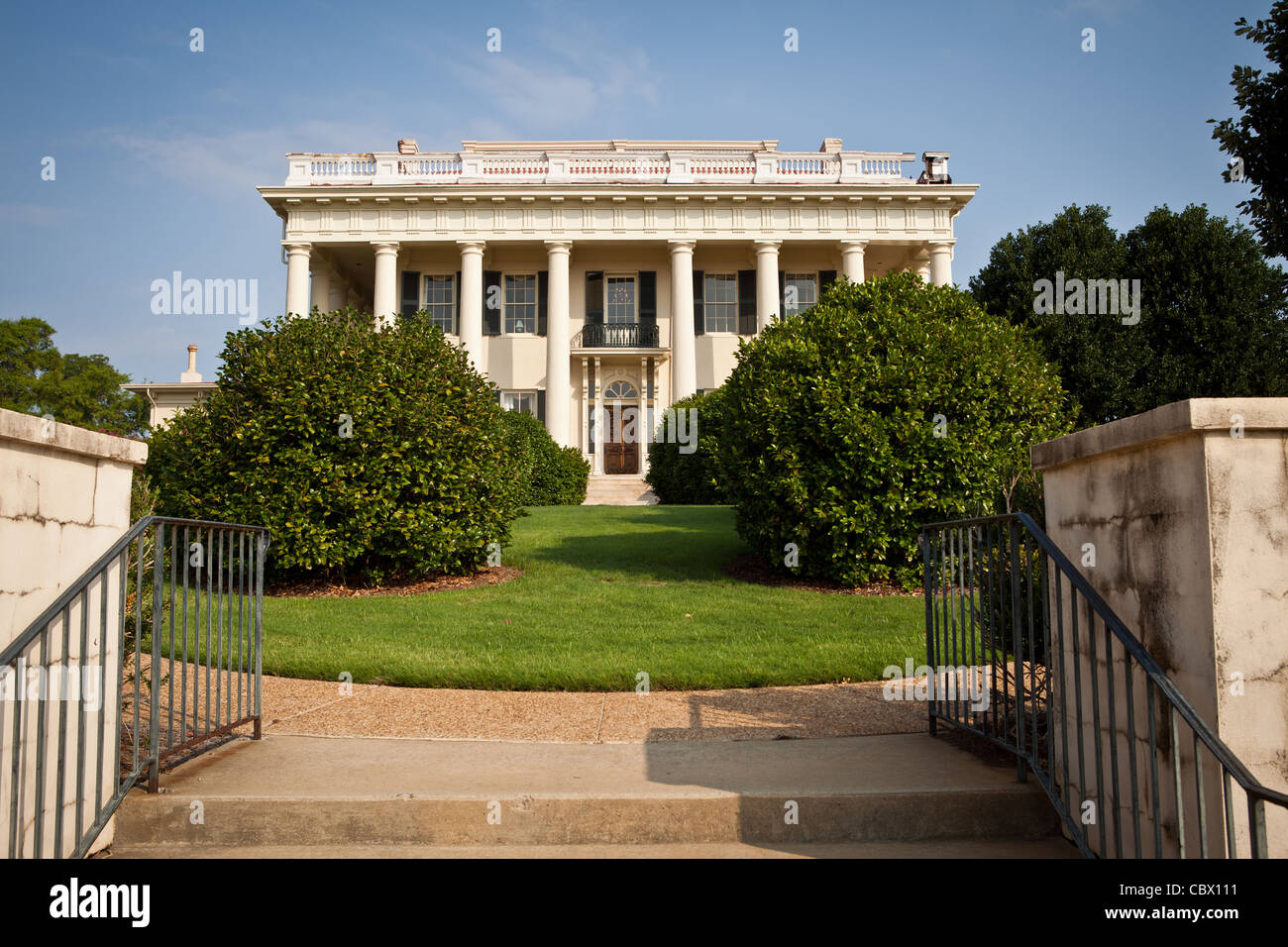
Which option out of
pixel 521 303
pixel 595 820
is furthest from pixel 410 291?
pixel 595 820

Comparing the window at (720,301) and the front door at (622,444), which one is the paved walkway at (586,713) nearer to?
the front door at (622,444)

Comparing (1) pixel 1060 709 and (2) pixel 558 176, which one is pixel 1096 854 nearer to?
(1) pixel 1060 709

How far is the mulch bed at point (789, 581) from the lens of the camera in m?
10.7

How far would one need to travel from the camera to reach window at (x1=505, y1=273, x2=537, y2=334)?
34.4 metres

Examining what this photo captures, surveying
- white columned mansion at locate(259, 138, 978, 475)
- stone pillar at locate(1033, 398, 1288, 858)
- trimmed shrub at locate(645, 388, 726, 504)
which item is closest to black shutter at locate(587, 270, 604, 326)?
white columned mansion at locate(259, 138, 978, 475)

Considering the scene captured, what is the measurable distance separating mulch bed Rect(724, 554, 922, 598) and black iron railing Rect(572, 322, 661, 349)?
2174cm

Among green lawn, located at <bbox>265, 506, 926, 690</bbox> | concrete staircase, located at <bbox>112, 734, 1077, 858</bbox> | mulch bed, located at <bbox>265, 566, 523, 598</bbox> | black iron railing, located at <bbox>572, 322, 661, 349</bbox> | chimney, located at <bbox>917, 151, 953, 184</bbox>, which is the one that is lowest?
concrete staircase, located at <bbox>112, 734, 1077, 858</bbox>

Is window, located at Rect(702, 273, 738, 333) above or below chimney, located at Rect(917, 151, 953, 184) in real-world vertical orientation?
below

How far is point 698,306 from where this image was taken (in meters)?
34.6

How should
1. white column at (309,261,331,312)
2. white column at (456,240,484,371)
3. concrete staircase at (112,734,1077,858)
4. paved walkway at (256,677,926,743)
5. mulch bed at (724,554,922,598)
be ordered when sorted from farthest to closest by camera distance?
white column at (309,261,331,312)
white column at (456,240,484,371)
mulch bed at (724,554,922,598)
paved walkway at (256,677,926,743)
concrete staircase at (112,734,1077,858)

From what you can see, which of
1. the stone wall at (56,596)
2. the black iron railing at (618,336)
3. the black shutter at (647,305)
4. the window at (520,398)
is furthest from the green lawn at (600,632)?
the black shutter at (647,305)

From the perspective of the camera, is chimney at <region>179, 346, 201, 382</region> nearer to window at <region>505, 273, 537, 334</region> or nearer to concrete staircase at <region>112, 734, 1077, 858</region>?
window at <region>505, 273, 537, 334</region>

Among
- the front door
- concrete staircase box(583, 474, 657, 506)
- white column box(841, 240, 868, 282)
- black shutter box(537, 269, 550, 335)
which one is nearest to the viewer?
concrete staircase box(583, 474, 657, 506)

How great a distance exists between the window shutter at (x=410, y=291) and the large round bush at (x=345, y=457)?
77.2 ft
